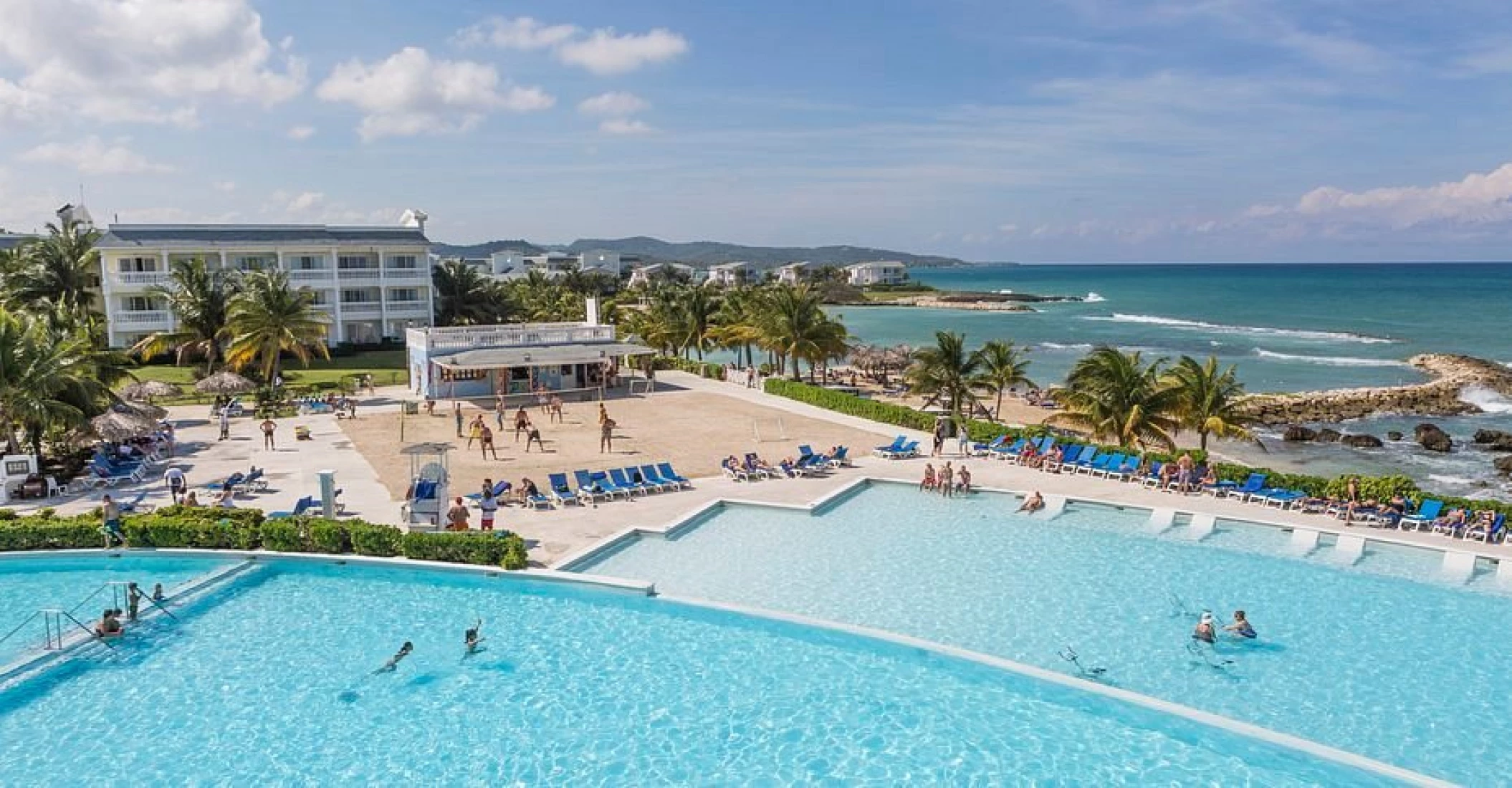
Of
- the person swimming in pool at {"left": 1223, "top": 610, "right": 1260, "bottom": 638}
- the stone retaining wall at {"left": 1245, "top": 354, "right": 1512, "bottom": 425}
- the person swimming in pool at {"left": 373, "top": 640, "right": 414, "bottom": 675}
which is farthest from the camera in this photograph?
the stone retaining wall at {"left": 1245, "top": 354, "right": 1512, "bottom": 425}

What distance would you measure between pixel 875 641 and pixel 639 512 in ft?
26.2

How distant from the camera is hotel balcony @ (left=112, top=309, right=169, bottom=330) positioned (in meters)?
48.9

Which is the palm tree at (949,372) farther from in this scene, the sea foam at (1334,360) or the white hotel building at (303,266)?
the sea foam at (1334,360)

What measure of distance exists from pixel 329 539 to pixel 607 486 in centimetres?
631

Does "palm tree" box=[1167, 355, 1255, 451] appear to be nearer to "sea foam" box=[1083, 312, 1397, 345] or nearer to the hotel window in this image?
the hotel window

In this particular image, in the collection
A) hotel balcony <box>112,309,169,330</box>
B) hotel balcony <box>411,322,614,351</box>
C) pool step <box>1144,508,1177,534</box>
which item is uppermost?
hotel balcony <box>112,309,169,330</box>

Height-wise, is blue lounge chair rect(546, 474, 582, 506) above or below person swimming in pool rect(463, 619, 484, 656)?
above

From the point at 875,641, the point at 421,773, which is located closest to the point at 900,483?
the point at 875,641

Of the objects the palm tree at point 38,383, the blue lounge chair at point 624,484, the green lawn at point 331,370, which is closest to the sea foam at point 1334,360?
the green lawn at point 331,370

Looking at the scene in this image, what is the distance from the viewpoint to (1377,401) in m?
48.2

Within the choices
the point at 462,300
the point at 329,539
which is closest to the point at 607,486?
the point at 329,539

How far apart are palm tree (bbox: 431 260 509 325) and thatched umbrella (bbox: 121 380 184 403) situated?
25.3 meters

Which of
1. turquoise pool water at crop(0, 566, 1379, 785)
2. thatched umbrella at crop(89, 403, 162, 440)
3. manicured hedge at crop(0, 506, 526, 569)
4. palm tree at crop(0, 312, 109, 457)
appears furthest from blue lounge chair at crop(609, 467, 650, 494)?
palm tree at crop(0, 312, 109, 457)

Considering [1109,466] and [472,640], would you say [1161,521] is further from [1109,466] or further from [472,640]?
[472,640]
